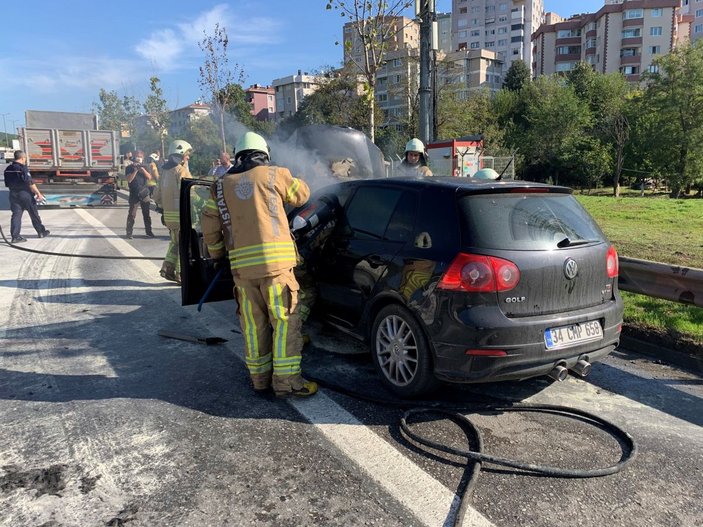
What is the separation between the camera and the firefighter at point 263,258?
12.1ft

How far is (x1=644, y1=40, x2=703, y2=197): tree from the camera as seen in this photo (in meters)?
33.0

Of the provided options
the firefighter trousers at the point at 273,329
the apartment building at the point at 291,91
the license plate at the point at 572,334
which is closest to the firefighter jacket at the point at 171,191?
the firefighter trousers at the point at 273,329

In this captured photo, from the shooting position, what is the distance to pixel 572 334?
11.2ft

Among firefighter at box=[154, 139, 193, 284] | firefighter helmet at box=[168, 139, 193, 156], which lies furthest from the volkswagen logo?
firefighter helmet at box=[168, 139, 193, 156]

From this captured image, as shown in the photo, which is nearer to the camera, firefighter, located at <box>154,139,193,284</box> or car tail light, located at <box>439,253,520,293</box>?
car tail light, located at <box>439,253,520,293</box>

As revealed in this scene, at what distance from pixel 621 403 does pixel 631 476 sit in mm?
973

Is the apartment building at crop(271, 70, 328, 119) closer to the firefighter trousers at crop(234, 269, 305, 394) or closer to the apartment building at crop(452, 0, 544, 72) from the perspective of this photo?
the apartment building at crop(452, 0, 544, 72)

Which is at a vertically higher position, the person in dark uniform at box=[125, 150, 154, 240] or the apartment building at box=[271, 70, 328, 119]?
the apartment building at box=[271, 70, 328, 119]

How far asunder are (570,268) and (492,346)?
746mm

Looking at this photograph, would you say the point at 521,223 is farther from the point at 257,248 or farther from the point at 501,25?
the point at 501,25

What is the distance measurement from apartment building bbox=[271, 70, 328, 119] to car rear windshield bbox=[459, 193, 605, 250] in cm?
9026

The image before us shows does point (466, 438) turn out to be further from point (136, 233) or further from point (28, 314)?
point (136, 233)

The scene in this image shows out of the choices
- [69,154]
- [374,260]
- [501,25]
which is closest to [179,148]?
[374,260]

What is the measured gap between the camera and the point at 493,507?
2.54 metres
